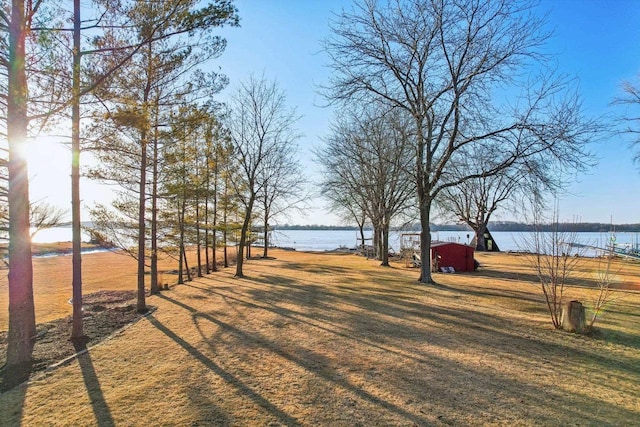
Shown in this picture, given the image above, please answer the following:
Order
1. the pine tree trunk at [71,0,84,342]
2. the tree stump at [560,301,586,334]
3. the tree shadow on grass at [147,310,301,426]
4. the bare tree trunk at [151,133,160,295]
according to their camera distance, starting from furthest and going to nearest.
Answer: the bare tree trunk at [151,133,160,295]
the tree stump at [560,301,586,334]
the pine tree trunk at [71,0,84,342]
the tree shadow on grass at [147,310,301,426]

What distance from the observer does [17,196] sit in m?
5.48

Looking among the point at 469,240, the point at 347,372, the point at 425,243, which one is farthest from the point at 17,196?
the point at 469,240

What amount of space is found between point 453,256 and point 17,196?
61.1ft

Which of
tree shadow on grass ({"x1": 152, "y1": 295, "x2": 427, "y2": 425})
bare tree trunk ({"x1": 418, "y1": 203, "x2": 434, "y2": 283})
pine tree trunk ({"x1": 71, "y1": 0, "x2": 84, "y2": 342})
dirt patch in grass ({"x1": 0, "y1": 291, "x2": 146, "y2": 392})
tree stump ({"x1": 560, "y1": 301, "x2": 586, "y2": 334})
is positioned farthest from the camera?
bare tree trunk ({"x1": 418, "y1": 203, "x2": 434, "y2": 283})

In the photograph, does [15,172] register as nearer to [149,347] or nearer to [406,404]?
[149,347]

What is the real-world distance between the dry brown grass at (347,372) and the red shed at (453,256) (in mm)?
10185

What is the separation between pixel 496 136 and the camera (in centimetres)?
1213

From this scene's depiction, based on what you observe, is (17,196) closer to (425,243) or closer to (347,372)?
(347,372)

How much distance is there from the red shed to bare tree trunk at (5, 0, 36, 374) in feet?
58.4

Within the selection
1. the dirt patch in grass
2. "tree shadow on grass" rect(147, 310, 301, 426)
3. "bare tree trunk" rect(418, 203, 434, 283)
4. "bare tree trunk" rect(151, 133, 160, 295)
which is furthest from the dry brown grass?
"bare tree trunk" rect(418, 203, 434, 283)

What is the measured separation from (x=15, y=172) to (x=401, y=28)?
11.7 m

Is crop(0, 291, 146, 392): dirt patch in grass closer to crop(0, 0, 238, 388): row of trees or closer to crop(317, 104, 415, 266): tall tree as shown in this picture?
crop(0, 0, 238, 388): row of trees

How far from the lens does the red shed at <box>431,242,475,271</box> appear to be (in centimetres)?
1955

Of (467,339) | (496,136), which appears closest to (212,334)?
(467,339)
